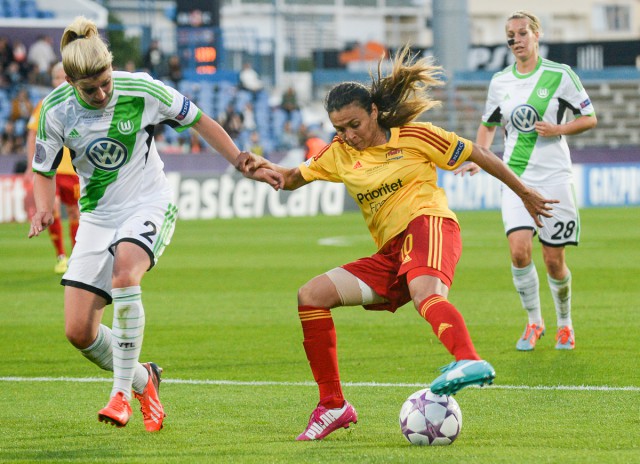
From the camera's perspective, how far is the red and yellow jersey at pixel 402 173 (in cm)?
597

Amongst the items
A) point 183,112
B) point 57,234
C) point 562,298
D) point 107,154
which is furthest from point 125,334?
point 57,234

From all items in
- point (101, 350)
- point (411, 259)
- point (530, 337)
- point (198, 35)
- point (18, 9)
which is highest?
point (18, 9)

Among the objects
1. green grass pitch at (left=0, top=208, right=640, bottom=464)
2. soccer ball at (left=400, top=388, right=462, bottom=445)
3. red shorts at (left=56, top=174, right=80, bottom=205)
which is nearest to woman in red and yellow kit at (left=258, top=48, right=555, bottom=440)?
soccer ball at (left=400, top=388, right=462, bottom=445)

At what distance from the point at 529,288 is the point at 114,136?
3.96 m

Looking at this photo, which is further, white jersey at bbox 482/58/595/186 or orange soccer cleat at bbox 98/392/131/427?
white jersey at bbox 482/58/595/186

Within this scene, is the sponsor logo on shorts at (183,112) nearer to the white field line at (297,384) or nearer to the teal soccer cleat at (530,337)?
the white field line at (297,384)

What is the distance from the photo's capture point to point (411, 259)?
5766 millimetres

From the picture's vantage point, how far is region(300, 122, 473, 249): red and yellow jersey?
5969mm

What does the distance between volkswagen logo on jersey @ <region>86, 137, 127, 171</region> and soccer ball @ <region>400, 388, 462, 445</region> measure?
1971 millimetres

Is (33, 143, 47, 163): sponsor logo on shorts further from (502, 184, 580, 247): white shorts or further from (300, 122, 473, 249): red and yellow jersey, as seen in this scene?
(502, 184, 580, 247): white shorts

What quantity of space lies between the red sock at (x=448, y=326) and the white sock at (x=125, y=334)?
1.44 metres

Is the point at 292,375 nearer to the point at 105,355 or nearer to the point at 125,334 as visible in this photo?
the point at 105,355

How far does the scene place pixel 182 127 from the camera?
634 cm

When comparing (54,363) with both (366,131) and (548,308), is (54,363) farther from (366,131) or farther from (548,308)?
(548,308)
